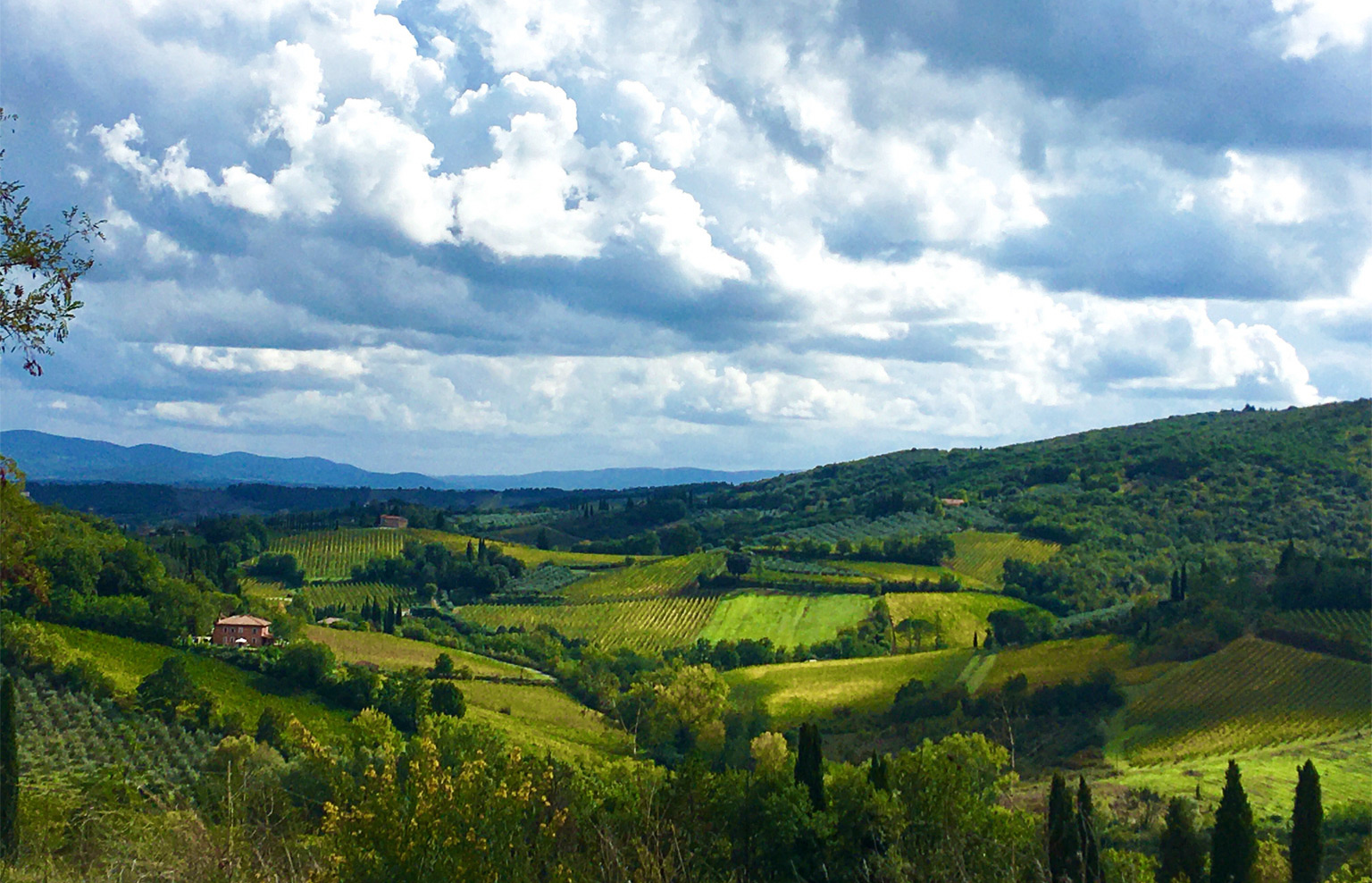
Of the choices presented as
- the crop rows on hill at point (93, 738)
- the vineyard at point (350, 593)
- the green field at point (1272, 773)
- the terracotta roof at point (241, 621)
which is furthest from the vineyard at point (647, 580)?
the green field at point (1272, 773)

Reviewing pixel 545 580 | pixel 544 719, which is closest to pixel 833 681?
pixel 544 719

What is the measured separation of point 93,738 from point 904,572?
10674 cm

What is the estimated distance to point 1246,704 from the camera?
78125mm

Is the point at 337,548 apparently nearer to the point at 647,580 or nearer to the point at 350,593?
the point at 350,593

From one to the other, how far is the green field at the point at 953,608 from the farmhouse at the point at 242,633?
6627 cm

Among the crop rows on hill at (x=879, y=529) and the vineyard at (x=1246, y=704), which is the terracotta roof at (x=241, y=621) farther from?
the crop rows on hill at (x=879, y=529)

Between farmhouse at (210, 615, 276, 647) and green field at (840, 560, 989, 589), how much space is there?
7627 centimetres

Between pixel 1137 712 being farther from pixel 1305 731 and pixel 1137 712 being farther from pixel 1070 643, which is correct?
pixel 1070 643

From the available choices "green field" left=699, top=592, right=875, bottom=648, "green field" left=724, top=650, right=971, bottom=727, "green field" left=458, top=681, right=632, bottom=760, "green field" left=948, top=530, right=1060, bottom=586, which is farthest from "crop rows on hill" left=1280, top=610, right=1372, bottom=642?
"green field" left=948, top=530, right=1060, bottom=586

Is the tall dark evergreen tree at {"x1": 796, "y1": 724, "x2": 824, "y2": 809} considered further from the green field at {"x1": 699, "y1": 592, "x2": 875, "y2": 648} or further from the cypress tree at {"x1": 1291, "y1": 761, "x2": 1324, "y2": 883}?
the green field at {"x1": 699, "y1": 592, "x2": 875, "y2": 648}

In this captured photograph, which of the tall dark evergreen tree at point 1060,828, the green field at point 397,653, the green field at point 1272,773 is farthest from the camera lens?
the green field at point 397,653

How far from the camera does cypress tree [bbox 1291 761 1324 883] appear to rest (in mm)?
41125

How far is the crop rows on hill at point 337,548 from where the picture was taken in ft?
530

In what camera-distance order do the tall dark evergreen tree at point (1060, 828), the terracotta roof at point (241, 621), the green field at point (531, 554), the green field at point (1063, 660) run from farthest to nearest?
the green field at point (531, 554), the terracotta roof at point (241, 621), the green field at point (1063, 660), the tall dark evergreen tree at point (1060, 828)
